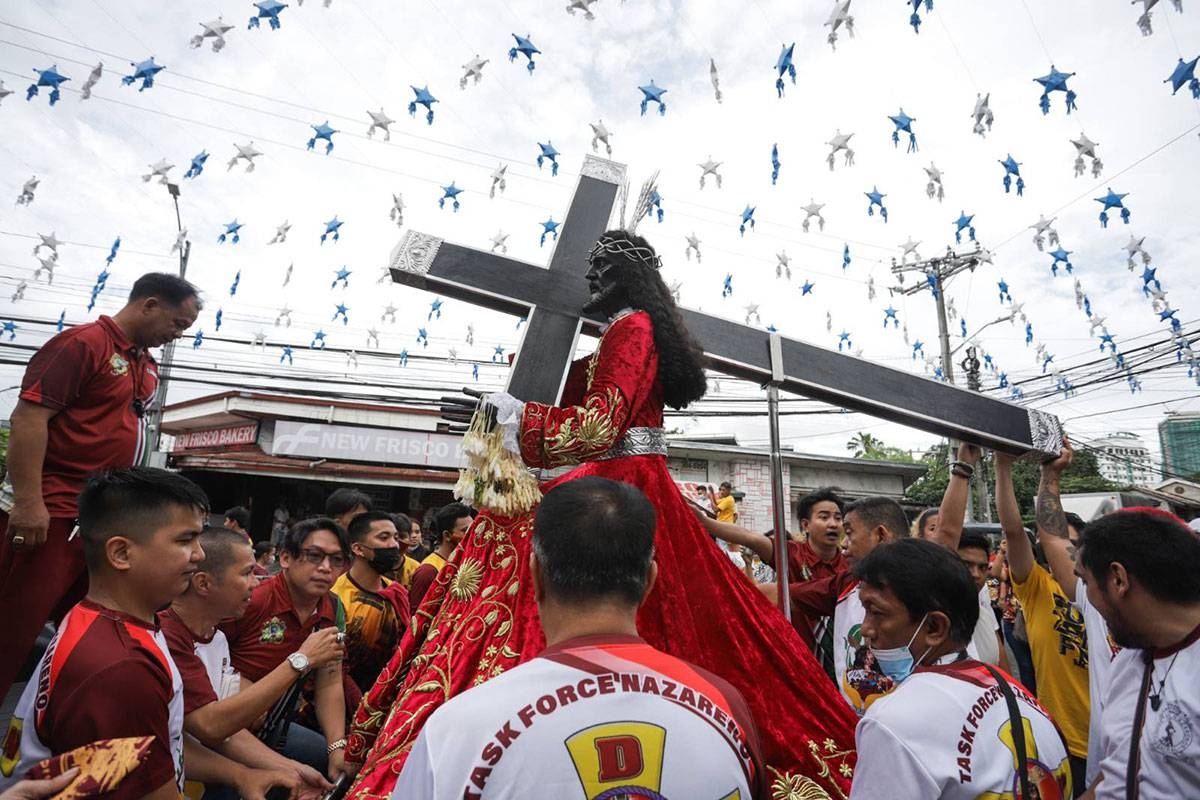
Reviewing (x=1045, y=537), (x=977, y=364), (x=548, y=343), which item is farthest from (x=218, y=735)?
(x=977, y=364)

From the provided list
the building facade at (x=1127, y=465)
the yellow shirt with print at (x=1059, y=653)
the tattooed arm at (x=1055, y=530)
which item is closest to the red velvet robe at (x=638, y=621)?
the tattooed arm at (x=1055, y=530)

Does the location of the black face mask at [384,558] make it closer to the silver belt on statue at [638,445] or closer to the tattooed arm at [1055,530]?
the silver belt on statue at [638,445]

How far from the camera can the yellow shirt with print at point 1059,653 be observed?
12.3 feet

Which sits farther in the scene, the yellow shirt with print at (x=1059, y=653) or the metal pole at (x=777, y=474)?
the yellow shirt with print at (x=1059, y=653)

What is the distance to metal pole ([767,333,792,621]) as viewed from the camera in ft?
9.68

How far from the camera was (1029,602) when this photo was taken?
3945 millimetres

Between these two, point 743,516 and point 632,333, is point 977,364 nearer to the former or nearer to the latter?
point 743,516

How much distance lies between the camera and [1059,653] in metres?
3.82

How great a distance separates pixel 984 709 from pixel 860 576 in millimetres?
475

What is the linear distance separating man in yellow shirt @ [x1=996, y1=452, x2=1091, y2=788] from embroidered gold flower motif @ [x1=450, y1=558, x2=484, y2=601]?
266cm

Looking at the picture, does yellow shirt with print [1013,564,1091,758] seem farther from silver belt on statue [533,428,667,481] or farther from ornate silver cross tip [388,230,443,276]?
ornate silver cross tip [388,230,443,276]

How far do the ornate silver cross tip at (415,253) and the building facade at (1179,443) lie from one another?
2316cm

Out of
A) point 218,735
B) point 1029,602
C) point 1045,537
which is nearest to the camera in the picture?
point 218,735

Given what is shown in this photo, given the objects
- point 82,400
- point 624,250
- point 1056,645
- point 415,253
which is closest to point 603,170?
point 624,250
